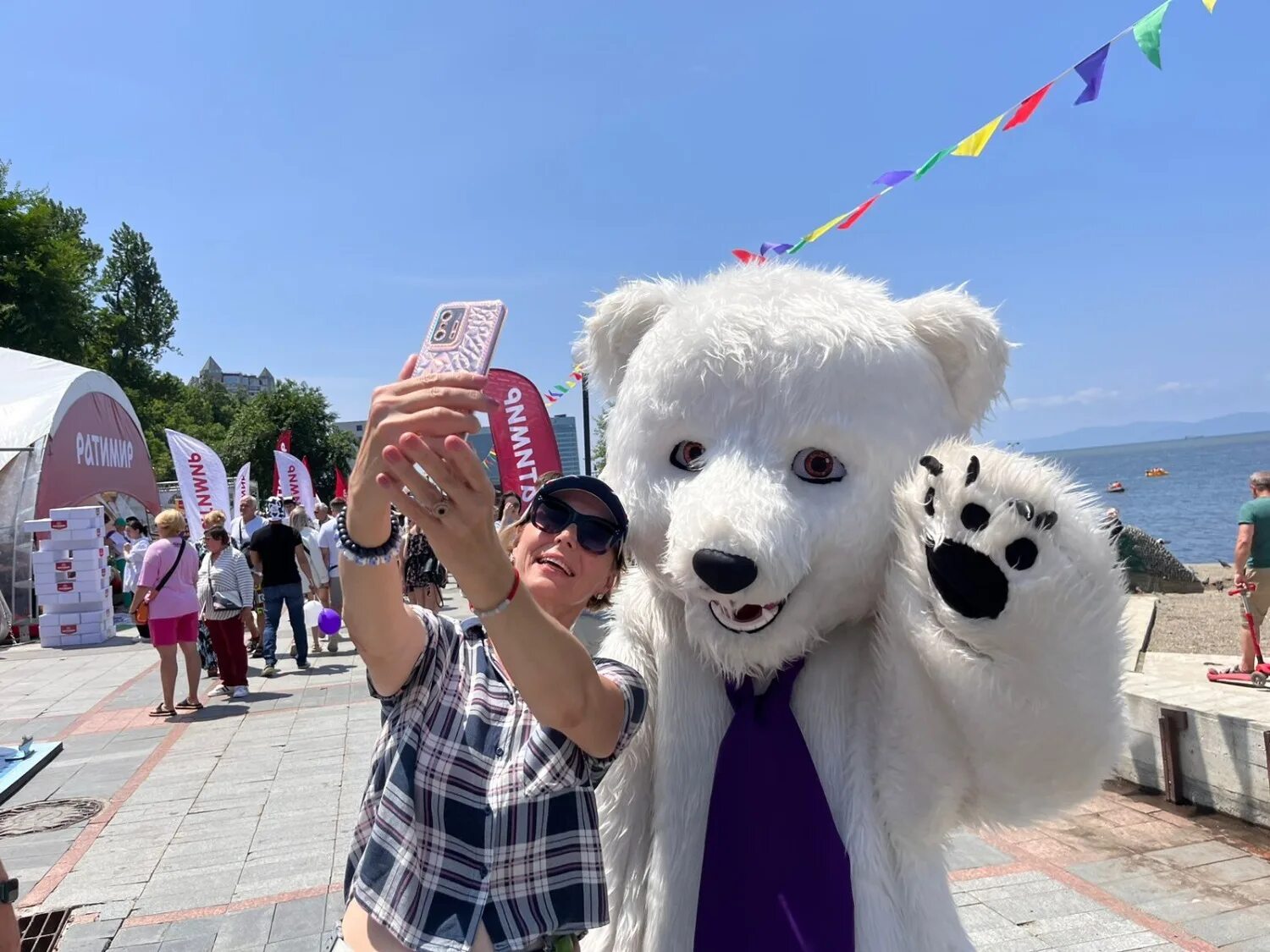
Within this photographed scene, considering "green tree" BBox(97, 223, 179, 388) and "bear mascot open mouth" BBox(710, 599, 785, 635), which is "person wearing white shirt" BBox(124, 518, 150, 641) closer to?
"bear mascot open mouth" BBox(710, 599, 785, 635)

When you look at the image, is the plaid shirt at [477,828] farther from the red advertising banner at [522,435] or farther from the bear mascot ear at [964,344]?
the red advertising banner at [522,435]

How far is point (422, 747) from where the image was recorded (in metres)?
1.50

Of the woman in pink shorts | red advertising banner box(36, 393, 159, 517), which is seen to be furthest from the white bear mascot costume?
red advertising banner box(36, 393, 159, 517)

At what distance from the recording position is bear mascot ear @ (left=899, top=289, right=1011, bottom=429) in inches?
70.8

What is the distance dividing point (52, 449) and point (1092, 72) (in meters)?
17.1

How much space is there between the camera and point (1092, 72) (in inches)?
143

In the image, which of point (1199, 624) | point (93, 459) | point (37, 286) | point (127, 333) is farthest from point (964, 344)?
point (127, 333)

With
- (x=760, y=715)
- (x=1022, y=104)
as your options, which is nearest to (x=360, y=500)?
(x=760, y=715)

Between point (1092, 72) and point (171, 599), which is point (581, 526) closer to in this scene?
point (1092, 72)

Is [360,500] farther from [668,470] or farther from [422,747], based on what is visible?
[668,470]

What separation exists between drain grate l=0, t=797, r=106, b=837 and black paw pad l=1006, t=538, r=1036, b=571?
18.0ft

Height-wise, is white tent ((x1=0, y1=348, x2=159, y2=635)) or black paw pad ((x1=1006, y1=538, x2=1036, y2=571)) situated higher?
white tent ((x1=0, y1=348, x2=159, y2=635))

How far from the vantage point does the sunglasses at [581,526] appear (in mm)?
1612

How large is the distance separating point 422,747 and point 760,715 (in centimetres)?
63
